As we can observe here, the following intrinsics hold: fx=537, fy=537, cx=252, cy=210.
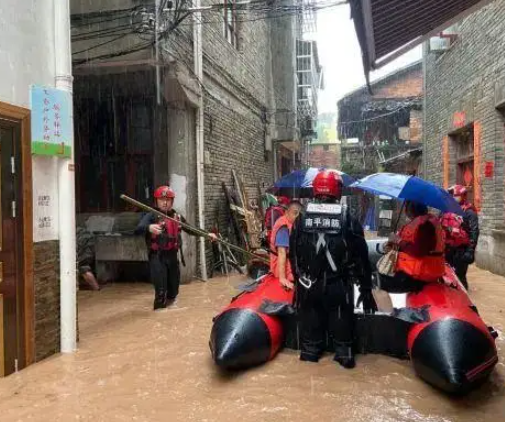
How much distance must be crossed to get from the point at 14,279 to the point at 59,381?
→ 0.92 metres

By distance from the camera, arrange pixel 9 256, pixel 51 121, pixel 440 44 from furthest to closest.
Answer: pixel 440 44 < pixel 51 121 < pixel 9 256

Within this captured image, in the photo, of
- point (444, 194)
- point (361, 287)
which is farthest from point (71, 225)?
point (444, 194)

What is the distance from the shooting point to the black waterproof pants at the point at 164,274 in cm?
670

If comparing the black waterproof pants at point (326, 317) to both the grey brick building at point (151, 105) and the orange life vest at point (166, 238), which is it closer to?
the orange life vest at point (166, 238)

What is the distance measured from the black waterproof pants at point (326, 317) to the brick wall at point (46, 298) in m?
2.26

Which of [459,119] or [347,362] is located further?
[459,119]

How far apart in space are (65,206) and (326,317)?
103 inches

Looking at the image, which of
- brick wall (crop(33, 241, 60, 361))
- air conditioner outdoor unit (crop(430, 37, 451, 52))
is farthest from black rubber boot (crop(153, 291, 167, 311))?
air conditioner outdoor unit (crop(430, 37, 451, 52))

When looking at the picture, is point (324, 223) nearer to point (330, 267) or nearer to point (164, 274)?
point (330, 267)

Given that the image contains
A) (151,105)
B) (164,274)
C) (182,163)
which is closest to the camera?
(164,274)

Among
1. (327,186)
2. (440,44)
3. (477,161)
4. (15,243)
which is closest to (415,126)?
(440,44)

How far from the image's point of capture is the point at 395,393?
409 cm

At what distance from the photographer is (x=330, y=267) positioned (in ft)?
14.7

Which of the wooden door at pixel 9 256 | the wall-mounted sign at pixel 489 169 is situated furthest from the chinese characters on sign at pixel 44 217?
the wall-mounted sign at pixel 489 169
